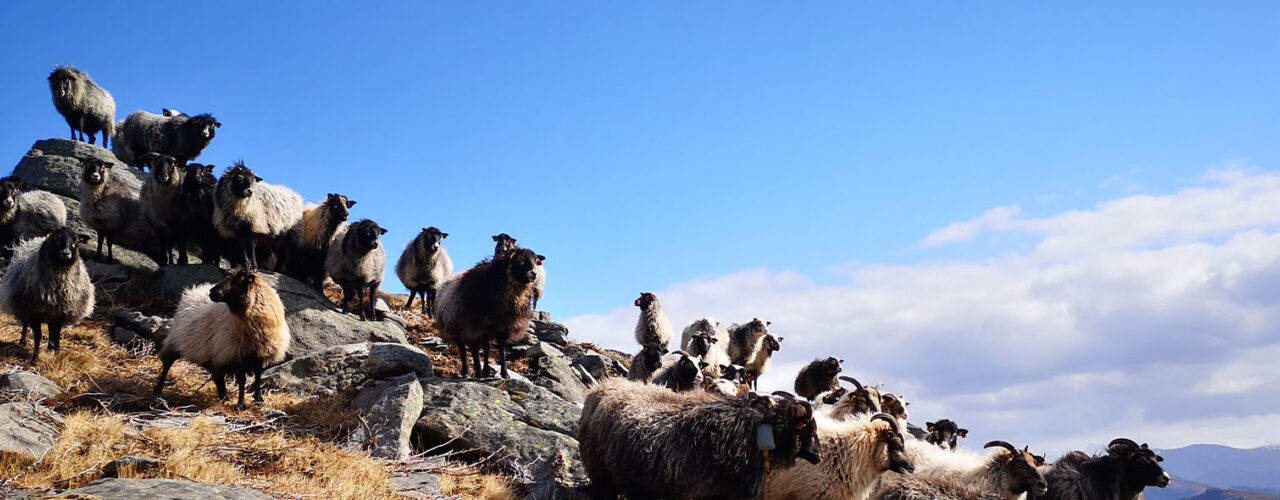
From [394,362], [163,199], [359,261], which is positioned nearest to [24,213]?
[163,199]

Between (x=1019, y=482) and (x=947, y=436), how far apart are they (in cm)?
457

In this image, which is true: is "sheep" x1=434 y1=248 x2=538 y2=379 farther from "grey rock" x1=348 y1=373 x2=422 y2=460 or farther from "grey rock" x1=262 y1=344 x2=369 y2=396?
"grey rock" x1=348 y1=373 x2=422 y2=460

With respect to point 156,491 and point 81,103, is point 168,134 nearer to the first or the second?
point 81,103

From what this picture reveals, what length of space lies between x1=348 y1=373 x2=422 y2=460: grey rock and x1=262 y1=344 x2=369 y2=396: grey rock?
1.37 meters

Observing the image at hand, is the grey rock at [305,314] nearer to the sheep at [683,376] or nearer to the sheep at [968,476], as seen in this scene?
the sheep at [683,376]

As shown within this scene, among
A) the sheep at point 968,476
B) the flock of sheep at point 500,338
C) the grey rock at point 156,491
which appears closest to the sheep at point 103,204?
the flock of sheep at point 500,338

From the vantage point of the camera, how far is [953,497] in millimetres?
9039

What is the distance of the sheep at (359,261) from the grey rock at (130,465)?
8485 mm

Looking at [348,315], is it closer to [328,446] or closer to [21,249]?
[21,249]

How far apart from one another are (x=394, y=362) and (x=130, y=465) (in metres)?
4.87

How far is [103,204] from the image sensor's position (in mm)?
A: 16328

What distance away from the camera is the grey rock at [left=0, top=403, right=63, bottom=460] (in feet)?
24.4

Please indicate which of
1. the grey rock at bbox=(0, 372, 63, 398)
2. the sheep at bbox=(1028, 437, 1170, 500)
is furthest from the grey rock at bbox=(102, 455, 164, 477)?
the sheep at bbox=(1028, 437, 1170, 500)

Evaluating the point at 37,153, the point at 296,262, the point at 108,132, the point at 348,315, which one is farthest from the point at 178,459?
the point at 108,132
